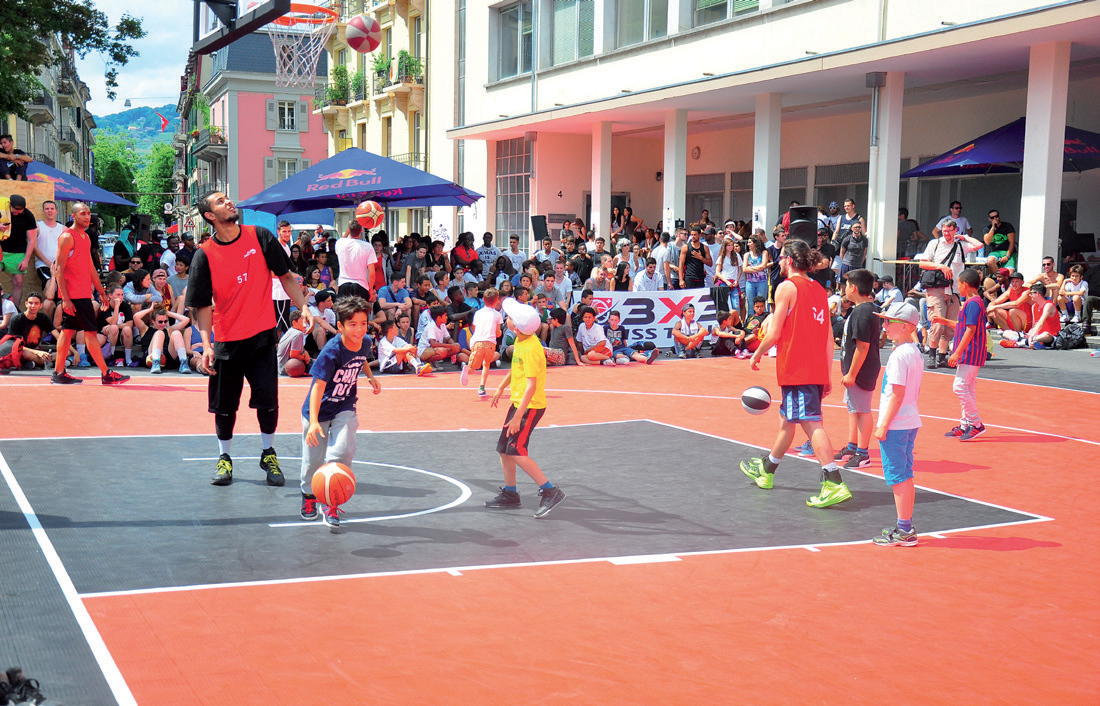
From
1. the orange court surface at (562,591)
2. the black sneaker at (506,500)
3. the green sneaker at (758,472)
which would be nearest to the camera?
the orange court surface at (562,591)

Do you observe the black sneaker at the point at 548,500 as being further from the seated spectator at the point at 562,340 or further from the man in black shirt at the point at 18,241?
the man in black shirt at the point at 18,241

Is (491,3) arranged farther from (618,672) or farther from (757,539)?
(618,672)

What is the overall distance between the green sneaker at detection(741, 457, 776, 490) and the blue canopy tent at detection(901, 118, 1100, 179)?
13564 millimetres

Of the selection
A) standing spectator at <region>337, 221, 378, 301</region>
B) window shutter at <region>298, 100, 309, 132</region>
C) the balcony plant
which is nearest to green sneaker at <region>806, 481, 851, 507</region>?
standing spectator at <region>337, 221, 378, 301</region>

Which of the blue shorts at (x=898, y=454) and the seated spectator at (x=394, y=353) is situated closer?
the blue shorts at (x=898, y=454)

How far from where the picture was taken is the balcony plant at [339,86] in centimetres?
4644

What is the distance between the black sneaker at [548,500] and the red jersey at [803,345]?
7.06ft

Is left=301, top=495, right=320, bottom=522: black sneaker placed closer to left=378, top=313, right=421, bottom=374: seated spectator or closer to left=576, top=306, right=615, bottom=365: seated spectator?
left=378, top=313, right=421, bottom=374: seated spectator

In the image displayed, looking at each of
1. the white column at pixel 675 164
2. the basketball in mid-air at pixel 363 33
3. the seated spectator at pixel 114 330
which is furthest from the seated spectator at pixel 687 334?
the basketball in mid-air at pixel 363 33

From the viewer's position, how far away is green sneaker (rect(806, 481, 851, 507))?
317 inches

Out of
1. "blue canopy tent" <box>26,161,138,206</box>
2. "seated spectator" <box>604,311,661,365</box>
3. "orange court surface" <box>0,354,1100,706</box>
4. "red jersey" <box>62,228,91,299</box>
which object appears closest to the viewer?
"orange court surface" <box>0,354,1100,706</box>

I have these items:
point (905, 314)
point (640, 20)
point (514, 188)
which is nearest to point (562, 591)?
point (905, 314)

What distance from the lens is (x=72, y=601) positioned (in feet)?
18.1

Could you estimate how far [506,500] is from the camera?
313 inches
